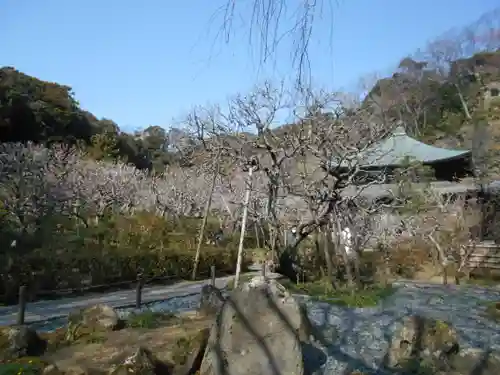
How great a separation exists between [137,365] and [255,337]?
1.16 meters

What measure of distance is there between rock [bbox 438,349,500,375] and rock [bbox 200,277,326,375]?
1.59m

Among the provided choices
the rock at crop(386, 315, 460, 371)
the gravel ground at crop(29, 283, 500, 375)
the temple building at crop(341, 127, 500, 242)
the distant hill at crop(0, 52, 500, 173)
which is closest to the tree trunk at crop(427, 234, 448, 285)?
the temple building at crop(341, 127, 500, 242)

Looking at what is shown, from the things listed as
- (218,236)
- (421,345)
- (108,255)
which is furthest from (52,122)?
(421,345)

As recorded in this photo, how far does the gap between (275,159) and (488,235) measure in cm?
806

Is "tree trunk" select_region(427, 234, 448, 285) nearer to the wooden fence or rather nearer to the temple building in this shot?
the wooden fence

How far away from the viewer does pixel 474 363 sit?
466cm

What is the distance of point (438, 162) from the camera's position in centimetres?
2062

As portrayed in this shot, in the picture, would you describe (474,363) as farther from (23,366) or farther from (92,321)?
(92,321)

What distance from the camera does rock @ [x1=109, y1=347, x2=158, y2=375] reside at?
14.5 ft

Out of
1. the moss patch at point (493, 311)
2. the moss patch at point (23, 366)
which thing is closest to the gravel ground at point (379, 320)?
the moss patch at point (493, 311)

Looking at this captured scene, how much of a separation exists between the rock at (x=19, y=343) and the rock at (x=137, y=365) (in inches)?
51.6

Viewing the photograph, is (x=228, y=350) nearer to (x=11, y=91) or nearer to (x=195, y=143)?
(x=195, y=143)

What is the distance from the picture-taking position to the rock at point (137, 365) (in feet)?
14.5

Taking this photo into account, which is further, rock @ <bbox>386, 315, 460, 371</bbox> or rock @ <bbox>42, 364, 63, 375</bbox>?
rock @ <bbox>386, 315, 460, 371</bbox>
